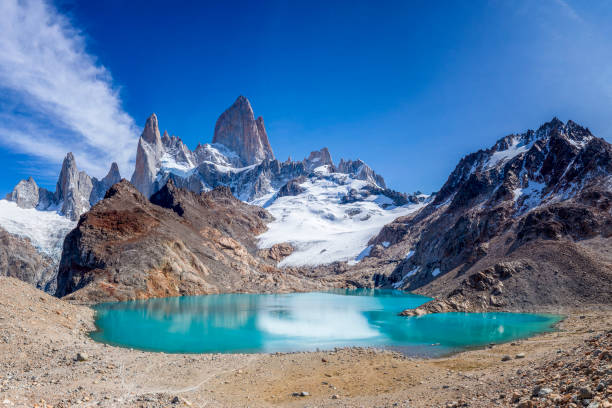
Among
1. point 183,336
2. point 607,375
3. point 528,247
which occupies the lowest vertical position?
point 183,336

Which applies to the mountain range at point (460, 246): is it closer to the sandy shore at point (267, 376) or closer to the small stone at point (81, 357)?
the sandy shore at point (267, 376)

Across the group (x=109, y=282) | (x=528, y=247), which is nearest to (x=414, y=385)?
(x=528, y=247)

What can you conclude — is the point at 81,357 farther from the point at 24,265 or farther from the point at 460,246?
the point at 24,265

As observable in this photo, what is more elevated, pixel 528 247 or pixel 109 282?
pixel 528 247

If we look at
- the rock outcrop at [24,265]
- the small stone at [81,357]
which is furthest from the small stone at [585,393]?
the rock outcrop at [24,265]

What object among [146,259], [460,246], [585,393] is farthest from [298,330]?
[460,246]

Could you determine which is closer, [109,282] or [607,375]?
[607,375]

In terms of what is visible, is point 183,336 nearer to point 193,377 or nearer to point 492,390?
point 193,377
